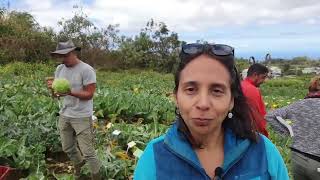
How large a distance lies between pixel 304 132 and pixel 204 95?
2.44 m

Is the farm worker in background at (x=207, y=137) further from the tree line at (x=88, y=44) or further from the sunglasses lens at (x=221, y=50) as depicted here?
the tree line at (x=88, y=44)

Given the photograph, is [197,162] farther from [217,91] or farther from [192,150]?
[217,91]

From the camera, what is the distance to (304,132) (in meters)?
3.90

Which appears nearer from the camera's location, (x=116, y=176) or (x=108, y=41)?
(x=116, y=176)

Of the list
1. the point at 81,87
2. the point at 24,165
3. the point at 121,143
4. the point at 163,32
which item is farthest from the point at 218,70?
the point at 163,32

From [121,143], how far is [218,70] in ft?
18.3

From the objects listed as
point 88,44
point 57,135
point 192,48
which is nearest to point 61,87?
point 57,135

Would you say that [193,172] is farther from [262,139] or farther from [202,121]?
[262,139]

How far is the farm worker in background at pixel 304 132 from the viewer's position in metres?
3.83

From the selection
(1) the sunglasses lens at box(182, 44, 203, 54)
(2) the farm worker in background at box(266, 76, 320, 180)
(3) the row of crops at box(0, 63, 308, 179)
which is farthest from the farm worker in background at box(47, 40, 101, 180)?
(1) the sunglasses lens at box(182, 44, 203, 54)

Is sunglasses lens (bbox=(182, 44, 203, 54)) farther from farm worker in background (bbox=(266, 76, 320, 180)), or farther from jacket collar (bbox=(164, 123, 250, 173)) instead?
farm worker in background (bbox=(266, 76, 320, 180))

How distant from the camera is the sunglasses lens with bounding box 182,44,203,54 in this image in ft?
5.85

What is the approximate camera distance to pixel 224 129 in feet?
6.03

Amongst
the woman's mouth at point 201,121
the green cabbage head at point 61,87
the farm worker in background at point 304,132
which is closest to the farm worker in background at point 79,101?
the green cabbage head at point 61,87
